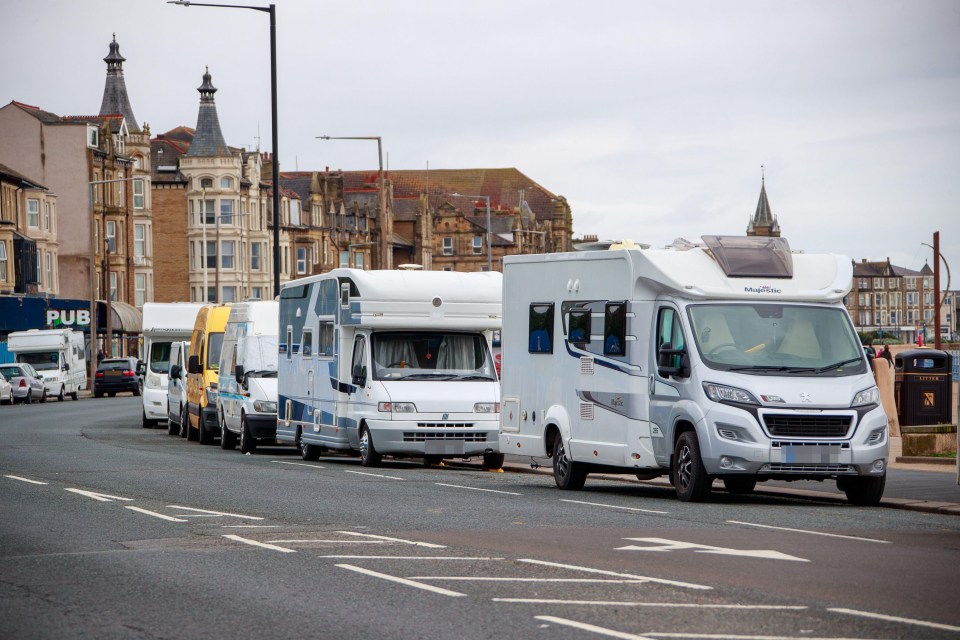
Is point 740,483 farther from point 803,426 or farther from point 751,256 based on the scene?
point 751,256

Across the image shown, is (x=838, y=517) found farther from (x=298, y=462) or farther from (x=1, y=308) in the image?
(x=1, y=308)

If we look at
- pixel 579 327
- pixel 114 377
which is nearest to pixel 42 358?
pixel 114 377

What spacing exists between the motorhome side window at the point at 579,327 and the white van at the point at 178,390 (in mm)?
18585

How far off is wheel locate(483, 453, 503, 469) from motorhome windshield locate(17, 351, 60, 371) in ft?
148

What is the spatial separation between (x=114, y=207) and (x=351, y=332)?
244 feet

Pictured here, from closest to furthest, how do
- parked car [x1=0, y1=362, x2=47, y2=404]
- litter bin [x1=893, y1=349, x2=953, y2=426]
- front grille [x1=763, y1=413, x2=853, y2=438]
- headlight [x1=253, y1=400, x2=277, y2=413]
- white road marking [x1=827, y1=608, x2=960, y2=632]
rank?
1. white road marking [x1=827, y1=608, x2=960, y2=632]
2. front grille [x1=763, y1=413, x2=853, y2=438]
3. headlight [x1=253, y1=400, x2=277, y2=413]
4. litter bin [x1=893, y1=349, x2=953, y2=426]
5. parked car [x1=0, y1=362, x2=47, y2=404]

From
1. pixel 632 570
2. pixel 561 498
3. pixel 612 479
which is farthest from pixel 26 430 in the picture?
pixel 632 570

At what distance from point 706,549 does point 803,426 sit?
4.56 metres

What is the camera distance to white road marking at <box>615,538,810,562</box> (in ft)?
39.2

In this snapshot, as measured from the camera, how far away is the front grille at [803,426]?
1661 centimetres

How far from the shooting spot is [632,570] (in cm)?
1120

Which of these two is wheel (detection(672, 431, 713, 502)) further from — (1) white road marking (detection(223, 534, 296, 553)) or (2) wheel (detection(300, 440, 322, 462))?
(2) wheel (detection(300, 440, 322, 462))

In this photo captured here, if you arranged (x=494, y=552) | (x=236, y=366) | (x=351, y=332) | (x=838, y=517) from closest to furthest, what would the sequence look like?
(x=494, y=552), (x=838, y=517), (x=351, y=332), (x=236, y=366)

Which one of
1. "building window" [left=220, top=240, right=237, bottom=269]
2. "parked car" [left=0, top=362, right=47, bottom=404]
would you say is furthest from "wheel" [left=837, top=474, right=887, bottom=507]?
"building window" [left=220, top=240, right=237, bottom=269]
